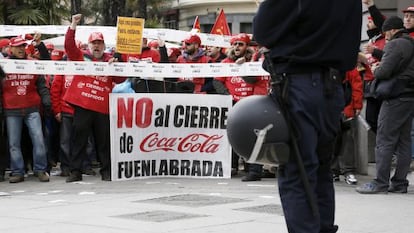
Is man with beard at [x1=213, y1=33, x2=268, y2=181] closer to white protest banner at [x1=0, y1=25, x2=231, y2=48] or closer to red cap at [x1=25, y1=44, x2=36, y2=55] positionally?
white protest banner at [x1=0, y1=25, x2=231, y2=48]

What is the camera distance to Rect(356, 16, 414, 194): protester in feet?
30.9

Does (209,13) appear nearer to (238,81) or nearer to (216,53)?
(216,53)

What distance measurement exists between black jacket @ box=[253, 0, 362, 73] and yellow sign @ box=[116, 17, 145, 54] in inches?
290

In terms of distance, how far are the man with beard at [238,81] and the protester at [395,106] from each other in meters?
2.36

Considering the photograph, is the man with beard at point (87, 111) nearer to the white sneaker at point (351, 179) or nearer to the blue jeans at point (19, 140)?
the blue jeans at point (19, 140)

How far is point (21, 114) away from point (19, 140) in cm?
36

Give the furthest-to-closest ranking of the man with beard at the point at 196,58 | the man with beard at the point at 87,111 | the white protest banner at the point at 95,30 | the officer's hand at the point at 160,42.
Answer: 1. the white protest banner at the point at 95,30
2. the officer's hand at the point at 160,42
3. the man with beard at the point at 196,58
4. the man with beard at the point at 87,111

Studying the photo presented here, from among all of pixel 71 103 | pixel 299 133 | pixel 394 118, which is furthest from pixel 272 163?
pixel 71 103

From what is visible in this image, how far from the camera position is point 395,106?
9492 millimetres

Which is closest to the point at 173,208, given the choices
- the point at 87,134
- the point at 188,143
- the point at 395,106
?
the point at 395,106

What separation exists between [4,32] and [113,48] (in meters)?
1.67

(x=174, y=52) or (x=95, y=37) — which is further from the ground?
(x=95, y=37)

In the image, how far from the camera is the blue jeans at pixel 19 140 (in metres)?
11.7

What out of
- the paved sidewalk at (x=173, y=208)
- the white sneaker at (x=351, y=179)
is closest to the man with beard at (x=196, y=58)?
the paved sidewalk at (x=173, y=208)
